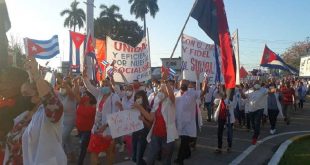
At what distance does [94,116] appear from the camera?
8.66 meters

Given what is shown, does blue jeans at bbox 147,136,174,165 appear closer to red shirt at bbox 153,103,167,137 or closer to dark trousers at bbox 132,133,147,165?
red shirt at bbox 153,103,167,137

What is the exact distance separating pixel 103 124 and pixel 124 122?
46 centimetres

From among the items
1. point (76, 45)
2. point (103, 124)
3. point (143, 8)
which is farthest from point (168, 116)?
point (143, 8)

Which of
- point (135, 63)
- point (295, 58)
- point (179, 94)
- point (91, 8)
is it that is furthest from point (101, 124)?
point (295, 58)

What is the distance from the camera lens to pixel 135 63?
14203 mm

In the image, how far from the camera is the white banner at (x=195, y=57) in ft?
40.0

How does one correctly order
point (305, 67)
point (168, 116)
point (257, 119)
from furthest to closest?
point (305, 67)
point (257, 119)
point (168, 116)

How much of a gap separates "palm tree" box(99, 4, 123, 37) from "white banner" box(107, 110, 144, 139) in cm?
6527

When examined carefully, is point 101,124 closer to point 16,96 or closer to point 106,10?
point 16,96

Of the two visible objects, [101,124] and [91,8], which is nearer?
[101,124]

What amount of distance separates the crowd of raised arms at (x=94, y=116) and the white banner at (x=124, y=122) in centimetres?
10

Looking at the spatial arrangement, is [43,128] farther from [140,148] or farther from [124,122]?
[140,148]

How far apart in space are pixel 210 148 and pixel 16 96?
8.24m

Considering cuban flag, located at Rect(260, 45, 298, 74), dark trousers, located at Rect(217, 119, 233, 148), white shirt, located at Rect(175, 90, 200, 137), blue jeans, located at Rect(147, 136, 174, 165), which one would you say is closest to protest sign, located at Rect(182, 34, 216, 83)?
dark trousers, located at Rect(217, 119, 233, 148)
